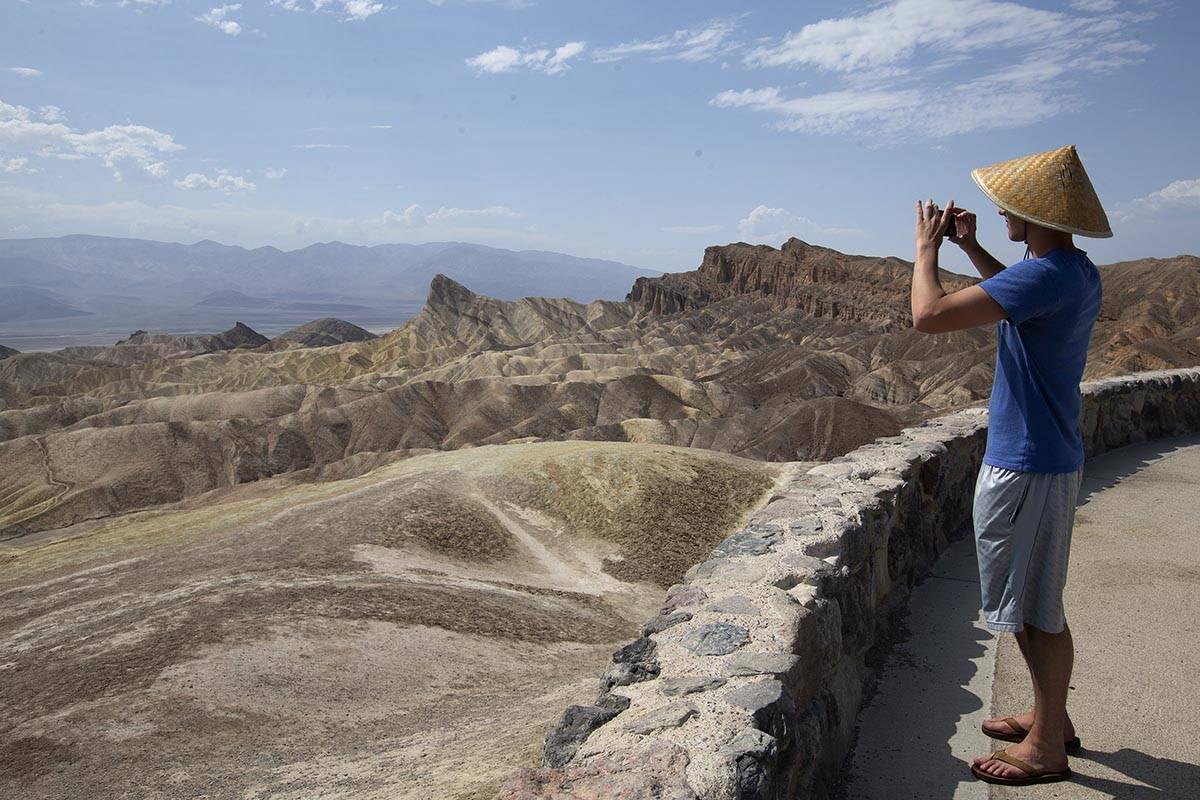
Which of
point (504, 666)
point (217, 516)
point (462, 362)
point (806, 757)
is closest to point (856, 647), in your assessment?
point (806, 757)

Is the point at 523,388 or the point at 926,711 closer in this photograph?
the point at 926,711

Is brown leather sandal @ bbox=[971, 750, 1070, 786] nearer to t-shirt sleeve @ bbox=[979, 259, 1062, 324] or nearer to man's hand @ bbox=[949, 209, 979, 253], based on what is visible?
t-shirt sleeve @ bbox=[979, 259, 1062, 324]

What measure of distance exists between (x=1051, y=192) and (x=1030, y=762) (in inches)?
89.8

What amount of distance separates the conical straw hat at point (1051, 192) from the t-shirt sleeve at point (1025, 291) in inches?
8.5

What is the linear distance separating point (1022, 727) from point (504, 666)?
6.66 meters

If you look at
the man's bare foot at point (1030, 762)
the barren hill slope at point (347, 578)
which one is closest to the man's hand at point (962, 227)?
the man's bare foot at point (1030, 762)

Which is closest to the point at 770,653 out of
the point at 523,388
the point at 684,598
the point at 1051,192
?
the point at 684,598

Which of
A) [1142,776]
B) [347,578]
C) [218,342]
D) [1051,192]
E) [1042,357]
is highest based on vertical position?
[1051,192]

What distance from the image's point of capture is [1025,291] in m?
2.97

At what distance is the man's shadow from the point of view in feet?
10.9

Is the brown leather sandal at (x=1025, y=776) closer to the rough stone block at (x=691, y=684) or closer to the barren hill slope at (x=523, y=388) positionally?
the rough stone block at (x=691, y=684)

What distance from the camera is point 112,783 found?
21.3ft

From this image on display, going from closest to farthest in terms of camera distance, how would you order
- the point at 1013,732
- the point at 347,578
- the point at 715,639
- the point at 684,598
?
the point at 1013,732
the point at 715,639
the point at 684,598
the point at 347,578

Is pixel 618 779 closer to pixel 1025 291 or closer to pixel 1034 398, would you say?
pixel 1034 398
